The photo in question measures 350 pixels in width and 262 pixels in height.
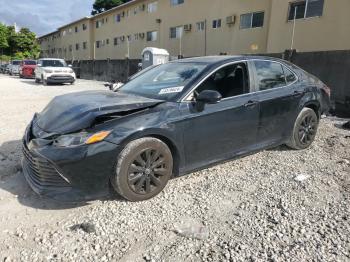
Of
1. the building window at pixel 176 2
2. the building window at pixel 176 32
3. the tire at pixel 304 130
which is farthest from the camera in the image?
the building window at pixel 176 32

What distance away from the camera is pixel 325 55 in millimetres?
9008

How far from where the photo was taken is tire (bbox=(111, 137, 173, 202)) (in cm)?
310

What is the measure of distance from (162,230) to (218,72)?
2.11 m

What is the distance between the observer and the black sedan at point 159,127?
2.96m

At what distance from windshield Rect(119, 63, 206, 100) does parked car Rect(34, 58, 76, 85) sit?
1411 centimetres

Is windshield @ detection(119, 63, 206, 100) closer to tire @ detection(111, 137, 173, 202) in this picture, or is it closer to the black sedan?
the black sedan

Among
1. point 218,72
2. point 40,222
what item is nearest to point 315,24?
point 218,72

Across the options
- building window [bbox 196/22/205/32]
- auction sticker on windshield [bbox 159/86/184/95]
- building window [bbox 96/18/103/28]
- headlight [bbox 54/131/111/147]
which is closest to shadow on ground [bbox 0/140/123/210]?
headlight [bbox 54/131/111/147]

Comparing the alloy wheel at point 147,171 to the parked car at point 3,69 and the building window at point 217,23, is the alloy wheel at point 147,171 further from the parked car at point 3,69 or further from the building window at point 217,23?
the parked car at point 3,69

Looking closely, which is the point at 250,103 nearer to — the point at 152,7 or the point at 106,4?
the point at 152,7

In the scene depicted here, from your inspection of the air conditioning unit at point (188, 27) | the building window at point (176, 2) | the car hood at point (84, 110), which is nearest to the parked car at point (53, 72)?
the air conditioning unit at point (188, 27)

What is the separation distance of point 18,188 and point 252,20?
17372 millimetres

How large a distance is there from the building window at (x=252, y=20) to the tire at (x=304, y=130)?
13860 millimetres

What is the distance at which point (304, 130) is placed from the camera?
16.4ft
